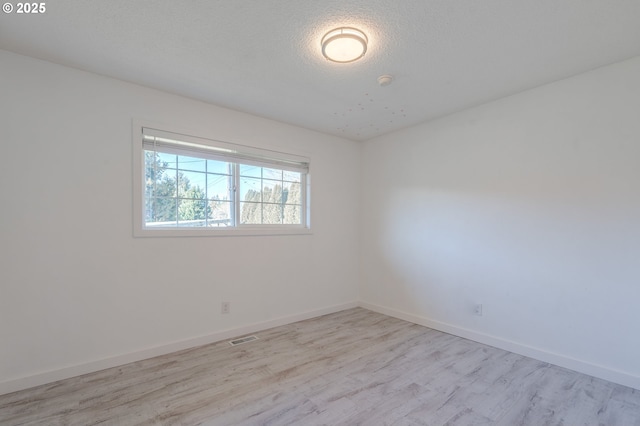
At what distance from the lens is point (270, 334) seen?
321cm

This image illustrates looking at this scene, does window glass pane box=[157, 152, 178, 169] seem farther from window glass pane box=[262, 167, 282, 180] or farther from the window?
window glass pane box=[262, 167, 282, 180]

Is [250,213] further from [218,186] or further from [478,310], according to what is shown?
[478,310]

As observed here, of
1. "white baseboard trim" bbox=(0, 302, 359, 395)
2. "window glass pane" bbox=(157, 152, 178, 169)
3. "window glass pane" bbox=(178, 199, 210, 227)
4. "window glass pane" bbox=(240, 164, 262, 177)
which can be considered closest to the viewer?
"white baseboard trim" bbox=(0, 302, 359, 395)

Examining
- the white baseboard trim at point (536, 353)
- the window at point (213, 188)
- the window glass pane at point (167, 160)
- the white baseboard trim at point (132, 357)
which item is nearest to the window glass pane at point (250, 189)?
the window at point (213, 188)

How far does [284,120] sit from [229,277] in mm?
1948

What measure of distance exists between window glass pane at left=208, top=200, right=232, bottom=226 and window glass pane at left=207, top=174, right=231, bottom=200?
56 mm

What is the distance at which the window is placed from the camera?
273cm

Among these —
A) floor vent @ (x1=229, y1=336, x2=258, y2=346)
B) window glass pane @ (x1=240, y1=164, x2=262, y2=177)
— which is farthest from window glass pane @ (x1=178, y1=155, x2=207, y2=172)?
floor vent @ (x1=229, y1=336, x2=258, y2=346)

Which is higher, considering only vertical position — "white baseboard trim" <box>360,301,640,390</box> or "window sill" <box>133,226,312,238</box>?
"window sill" <box>133,226,312,238</box>

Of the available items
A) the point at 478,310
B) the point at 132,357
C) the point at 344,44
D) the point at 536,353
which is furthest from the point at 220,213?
the point at 536,353

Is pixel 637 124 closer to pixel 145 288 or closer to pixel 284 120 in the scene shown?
pixel 284 120

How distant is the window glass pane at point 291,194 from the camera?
3744 millimetres

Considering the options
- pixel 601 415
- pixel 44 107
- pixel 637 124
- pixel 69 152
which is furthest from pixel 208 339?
pixel 637 124

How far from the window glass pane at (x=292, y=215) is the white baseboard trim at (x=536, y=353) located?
5.95 ft
